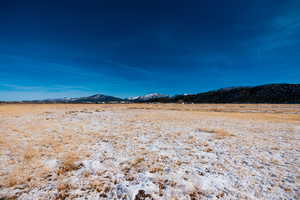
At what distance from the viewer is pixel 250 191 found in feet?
14.2

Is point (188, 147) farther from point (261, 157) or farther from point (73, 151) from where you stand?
point (73, 151)

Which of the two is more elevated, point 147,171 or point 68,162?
point 68,162

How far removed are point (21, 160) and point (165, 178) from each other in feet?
22.4

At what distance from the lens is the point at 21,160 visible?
20.6 feet

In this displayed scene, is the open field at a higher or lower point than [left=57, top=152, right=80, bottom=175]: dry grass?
lower

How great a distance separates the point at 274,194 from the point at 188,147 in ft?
14.7

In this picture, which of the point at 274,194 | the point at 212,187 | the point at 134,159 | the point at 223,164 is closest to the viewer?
the point at 274,194

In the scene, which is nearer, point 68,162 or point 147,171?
point 147,171

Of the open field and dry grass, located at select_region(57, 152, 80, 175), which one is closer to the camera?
the open field

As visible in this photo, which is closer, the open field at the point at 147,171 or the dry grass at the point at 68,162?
the open field at the point at 147,171

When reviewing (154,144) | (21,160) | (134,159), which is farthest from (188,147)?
(21,160)

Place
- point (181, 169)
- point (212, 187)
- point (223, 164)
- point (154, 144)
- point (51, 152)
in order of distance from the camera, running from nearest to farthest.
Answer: point (212, 187) → point (181, 169) → point (223, 164) → point (51, 152) → point (154, 144)

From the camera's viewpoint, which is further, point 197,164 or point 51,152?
point 51,152

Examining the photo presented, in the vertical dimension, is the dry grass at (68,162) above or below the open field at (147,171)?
above
